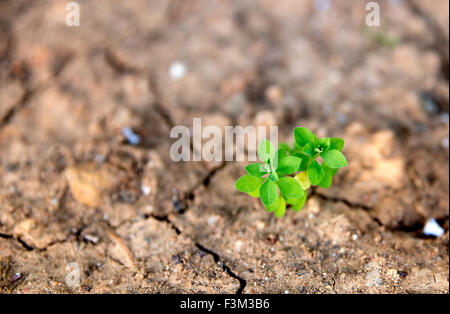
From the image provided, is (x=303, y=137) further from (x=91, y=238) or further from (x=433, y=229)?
(x=91, y=238)

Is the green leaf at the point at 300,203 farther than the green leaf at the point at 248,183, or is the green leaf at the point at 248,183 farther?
the green leaf at the point at 300,203

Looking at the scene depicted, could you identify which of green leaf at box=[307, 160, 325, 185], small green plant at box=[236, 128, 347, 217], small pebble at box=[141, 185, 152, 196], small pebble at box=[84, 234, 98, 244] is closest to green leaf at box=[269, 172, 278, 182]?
small green plant at box=[236, 128, 347, 217]

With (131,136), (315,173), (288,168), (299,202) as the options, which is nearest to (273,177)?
(288,168)

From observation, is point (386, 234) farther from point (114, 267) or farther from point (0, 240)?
point (0, 240)

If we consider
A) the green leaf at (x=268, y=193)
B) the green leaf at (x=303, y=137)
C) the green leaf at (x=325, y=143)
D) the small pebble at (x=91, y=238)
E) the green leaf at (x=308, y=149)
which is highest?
the green leaf at (x=303, y=137)

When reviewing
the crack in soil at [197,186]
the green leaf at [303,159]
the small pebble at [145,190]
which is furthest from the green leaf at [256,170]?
the small pebble at [145,190]

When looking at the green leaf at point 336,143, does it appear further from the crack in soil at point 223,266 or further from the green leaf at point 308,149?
the crack in soil at point 223,266

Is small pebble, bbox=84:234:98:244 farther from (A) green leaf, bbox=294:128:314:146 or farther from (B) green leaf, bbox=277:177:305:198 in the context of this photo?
(A) green leaf, bbox=294:128:314:146
